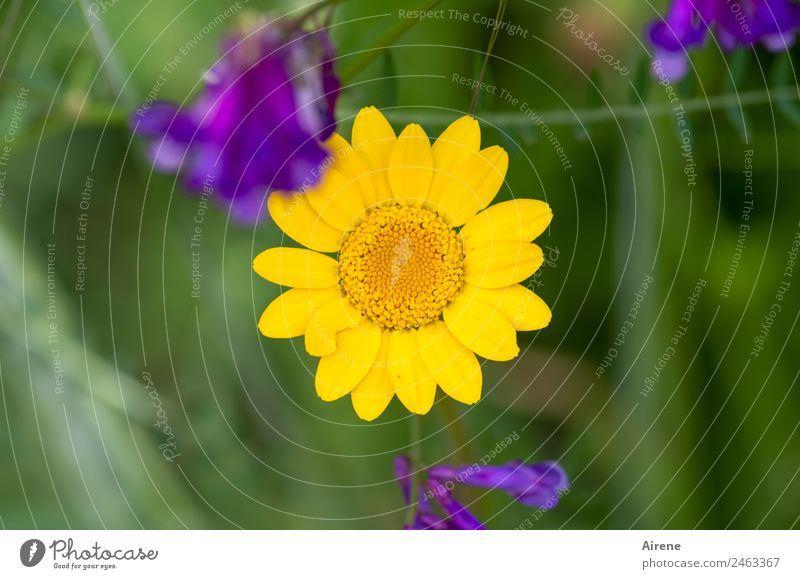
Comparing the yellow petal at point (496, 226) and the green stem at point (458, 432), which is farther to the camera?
the green stem at point (458, 432)

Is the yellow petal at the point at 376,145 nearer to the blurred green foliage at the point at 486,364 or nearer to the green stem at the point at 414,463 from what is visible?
the blurred green foliage at the point at 486,364

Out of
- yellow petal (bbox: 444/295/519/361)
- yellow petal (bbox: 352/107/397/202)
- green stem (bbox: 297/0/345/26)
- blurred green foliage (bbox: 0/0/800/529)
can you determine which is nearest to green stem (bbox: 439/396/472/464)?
blurred green foliage (bbox: 0/0/800/529)

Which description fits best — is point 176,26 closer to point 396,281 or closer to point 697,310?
point 396,281

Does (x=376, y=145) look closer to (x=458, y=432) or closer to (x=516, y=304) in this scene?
(x=516, y=304)
